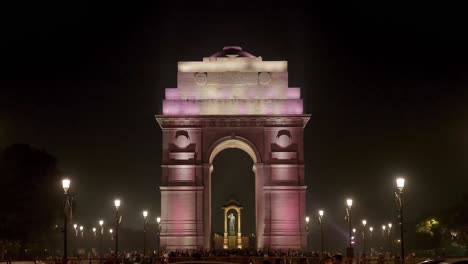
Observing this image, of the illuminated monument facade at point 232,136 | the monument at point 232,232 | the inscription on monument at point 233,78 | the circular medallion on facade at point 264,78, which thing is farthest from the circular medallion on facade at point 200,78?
the monument at point 232,232

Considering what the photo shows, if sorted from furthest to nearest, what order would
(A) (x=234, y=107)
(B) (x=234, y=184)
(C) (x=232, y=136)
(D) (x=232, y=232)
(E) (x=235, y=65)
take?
(B) (x=234, y=184), (D) (x=232, y=232), (E) (x=235, y=65), (C) (x=232, y=136), (A) (x=234, y=107)

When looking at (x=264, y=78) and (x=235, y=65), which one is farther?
(x=235, y=65)

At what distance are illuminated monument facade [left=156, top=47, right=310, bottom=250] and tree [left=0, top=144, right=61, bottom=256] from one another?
34.1 feet

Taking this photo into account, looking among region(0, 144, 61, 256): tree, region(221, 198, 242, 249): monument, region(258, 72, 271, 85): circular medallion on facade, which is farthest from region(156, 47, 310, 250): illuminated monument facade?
region(0, 144, 61, 256): tree

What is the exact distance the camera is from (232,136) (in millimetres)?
68125

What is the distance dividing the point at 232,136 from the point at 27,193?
16936mm

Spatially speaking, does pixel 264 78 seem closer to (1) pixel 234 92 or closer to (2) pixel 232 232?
(1) pixel 234 92

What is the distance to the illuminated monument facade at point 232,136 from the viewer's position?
220 ft

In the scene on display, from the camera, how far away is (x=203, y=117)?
67.4 meters

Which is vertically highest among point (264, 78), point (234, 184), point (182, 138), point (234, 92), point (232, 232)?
point (264, 78)

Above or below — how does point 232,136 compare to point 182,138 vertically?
above

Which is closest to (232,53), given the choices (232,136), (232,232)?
(232,136)

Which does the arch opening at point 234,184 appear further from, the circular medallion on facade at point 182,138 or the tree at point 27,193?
the circular medallion on facade at point 182,138

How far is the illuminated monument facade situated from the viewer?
220 ft
